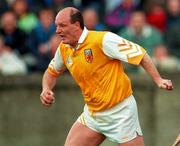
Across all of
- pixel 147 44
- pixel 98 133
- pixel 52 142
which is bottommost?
pixel 52 142

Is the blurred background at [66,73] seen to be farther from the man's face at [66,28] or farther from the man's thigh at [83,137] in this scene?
the man's face at [66,28]

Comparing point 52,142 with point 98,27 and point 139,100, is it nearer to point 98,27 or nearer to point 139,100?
point 139,100

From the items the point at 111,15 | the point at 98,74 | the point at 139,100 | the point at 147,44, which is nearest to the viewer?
the point at 98,74

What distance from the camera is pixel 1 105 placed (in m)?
14.0

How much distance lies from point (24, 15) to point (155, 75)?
7350mm

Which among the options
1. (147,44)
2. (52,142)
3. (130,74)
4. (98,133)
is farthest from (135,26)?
(98,133)

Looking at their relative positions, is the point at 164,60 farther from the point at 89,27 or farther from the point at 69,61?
the point at 69,61

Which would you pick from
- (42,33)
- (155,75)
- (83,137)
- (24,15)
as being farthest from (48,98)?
(24,15)

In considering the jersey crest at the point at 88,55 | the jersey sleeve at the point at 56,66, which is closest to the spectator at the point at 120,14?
the jersey sleeve at the point at 56,66

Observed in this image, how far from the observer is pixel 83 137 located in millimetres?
9398

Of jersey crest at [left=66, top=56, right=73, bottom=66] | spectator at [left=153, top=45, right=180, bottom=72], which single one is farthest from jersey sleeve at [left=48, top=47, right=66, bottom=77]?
spectator at [left=153, top=45, right=180, bottom=72]

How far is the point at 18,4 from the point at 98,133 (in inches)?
274

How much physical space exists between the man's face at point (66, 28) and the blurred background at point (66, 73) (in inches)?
183

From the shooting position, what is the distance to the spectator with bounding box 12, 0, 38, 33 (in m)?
15.8
